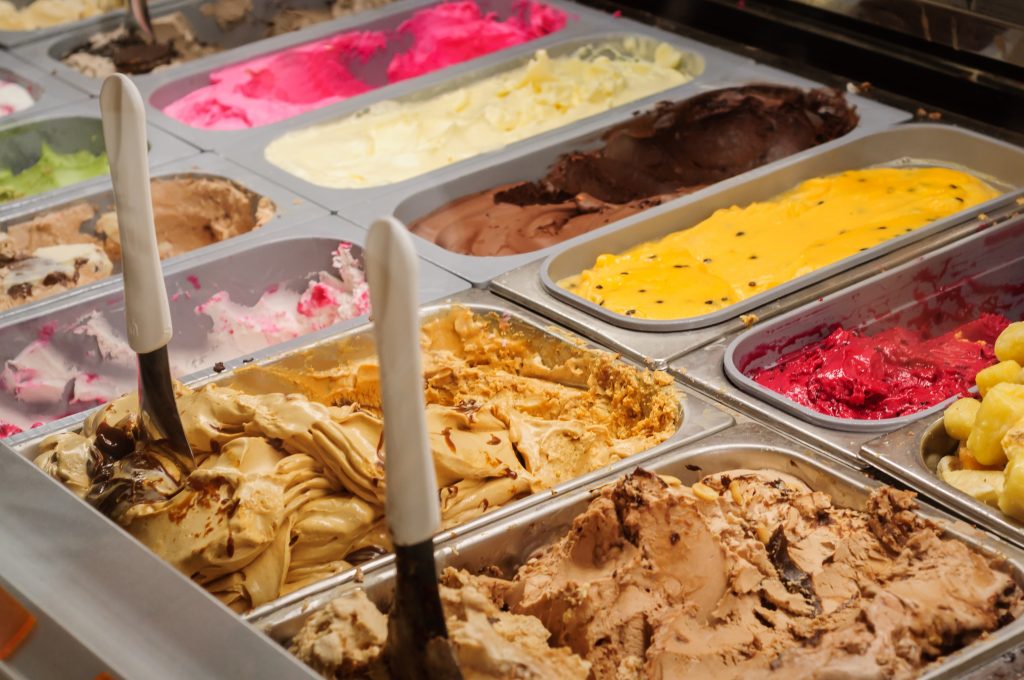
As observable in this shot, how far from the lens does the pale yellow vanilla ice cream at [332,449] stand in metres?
1.68

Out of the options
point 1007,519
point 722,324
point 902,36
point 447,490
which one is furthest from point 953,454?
point 902,36

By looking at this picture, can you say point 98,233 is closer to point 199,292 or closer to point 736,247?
point 199,292

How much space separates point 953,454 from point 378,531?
0.90 metres

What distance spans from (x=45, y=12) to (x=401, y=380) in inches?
145

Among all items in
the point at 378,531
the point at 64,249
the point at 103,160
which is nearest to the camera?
the point at 378,531

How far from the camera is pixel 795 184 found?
2.95m

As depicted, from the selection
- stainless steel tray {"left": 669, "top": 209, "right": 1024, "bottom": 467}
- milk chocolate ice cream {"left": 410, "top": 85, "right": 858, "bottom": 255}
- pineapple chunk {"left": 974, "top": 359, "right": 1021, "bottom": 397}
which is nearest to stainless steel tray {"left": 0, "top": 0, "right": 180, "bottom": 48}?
milk chocolate ice cream {"left": 410, "top": 85, "right": 858, "bottom": 255}

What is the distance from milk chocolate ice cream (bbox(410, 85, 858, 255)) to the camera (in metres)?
3.10

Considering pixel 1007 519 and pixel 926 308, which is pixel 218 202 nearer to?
pixel 926 308

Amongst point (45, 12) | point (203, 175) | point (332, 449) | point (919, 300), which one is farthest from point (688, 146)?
point (45, 12)

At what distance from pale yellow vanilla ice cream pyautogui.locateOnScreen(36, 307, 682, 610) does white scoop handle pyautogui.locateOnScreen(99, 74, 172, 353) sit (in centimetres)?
27

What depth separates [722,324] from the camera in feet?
7.51

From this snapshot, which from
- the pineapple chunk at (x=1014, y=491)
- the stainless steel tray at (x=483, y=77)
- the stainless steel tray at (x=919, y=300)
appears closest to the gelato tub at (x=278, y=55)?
the stainless steel tray at (x=483, y=77)

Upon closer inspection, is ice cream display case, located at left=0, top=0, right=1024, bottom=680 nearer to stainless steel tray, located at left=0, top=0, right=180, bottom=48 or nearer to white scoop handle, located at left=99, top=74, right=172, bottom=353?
stainless steel tray, located at left=0, top=0, right=180, bottom=48
